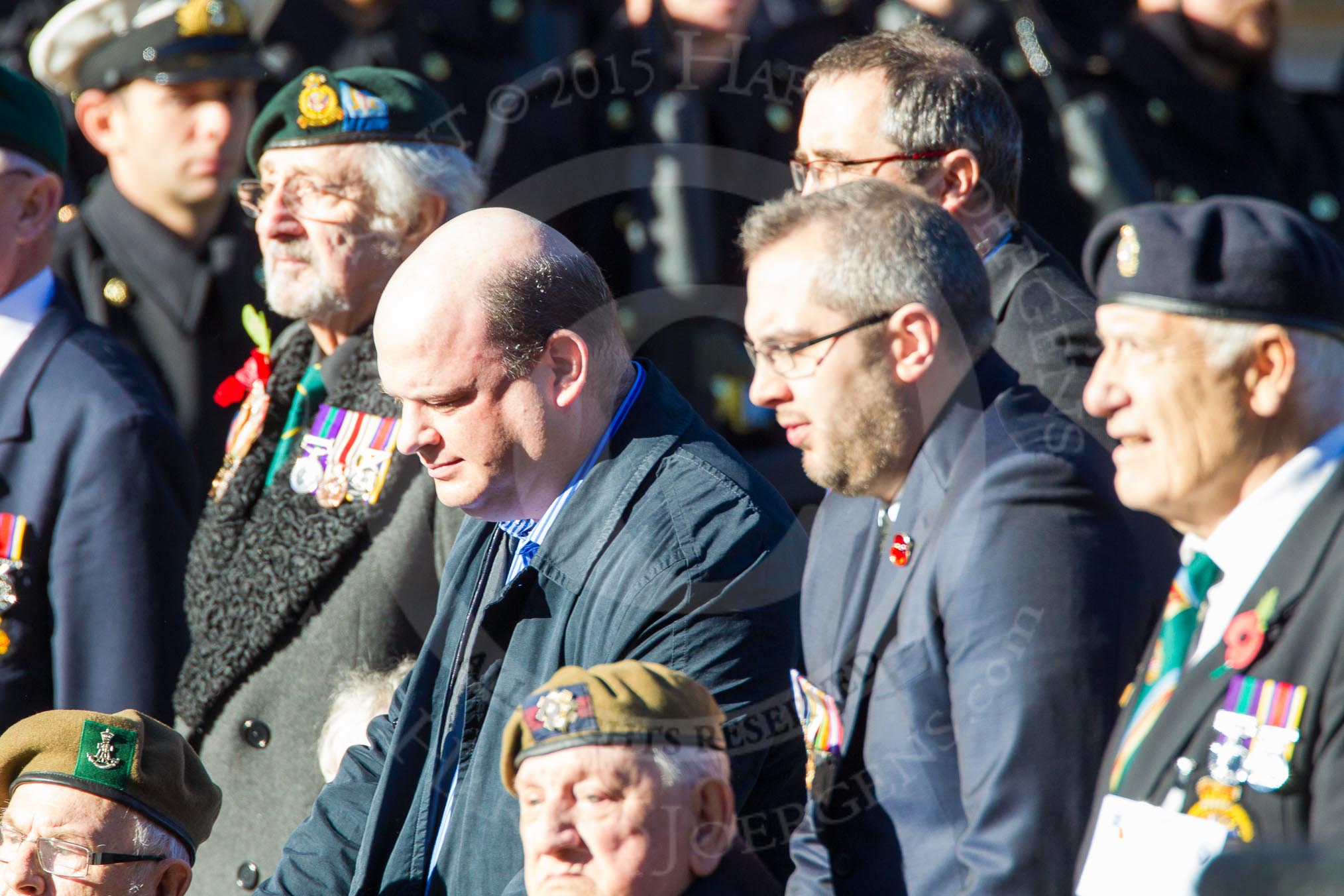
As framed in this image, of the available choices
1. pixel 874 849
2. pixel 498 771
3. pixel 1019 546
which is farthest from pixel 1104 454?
pixel 498 771

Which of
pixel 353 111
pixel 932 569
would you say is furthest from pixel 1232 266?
pixel 353 111

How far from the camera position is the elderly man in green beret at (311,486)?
11.4 feet

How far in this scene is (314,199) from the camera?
388cm

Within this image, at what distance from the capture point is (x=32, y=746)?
2.91 metres

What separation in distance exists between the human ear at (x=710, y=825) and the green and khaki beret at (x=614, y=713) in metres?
0.06

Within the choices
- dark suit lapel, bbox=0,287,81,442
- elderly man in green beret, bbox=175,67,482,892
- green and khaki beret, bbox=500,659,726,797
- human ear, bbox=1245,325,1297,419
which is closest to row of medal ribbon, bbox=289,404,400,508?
elderly man in green beret, bbox=175,67,482,892

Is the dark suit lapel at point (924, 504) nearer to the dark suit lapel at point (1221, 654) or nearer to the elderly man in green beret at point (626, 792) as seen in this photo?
the elderly man in green beret at point (626, 792)

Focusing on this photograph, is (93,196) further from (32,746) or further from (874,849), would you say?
(874,849)

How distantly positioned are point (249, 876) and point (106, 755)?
762 mm

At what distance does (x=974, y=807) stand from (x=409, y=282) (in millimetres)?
1269

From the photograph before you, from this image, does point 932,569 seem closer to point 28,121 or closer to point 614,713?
point 614,713

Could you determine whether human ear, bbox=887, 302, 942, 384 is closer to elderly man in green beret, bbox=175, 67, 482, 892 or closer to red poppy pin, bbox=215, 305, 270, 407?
elderly man in green beret, bbox=175, 67, 482, 892

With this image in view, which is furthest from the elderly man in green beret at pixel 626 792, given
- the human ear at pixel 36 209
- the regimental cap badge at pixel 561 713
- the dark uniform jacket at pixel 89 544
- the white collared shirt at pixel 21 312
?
the human ear at pixel 36 209

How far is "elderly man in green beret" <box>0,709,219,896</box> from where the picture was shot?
2830 mm
